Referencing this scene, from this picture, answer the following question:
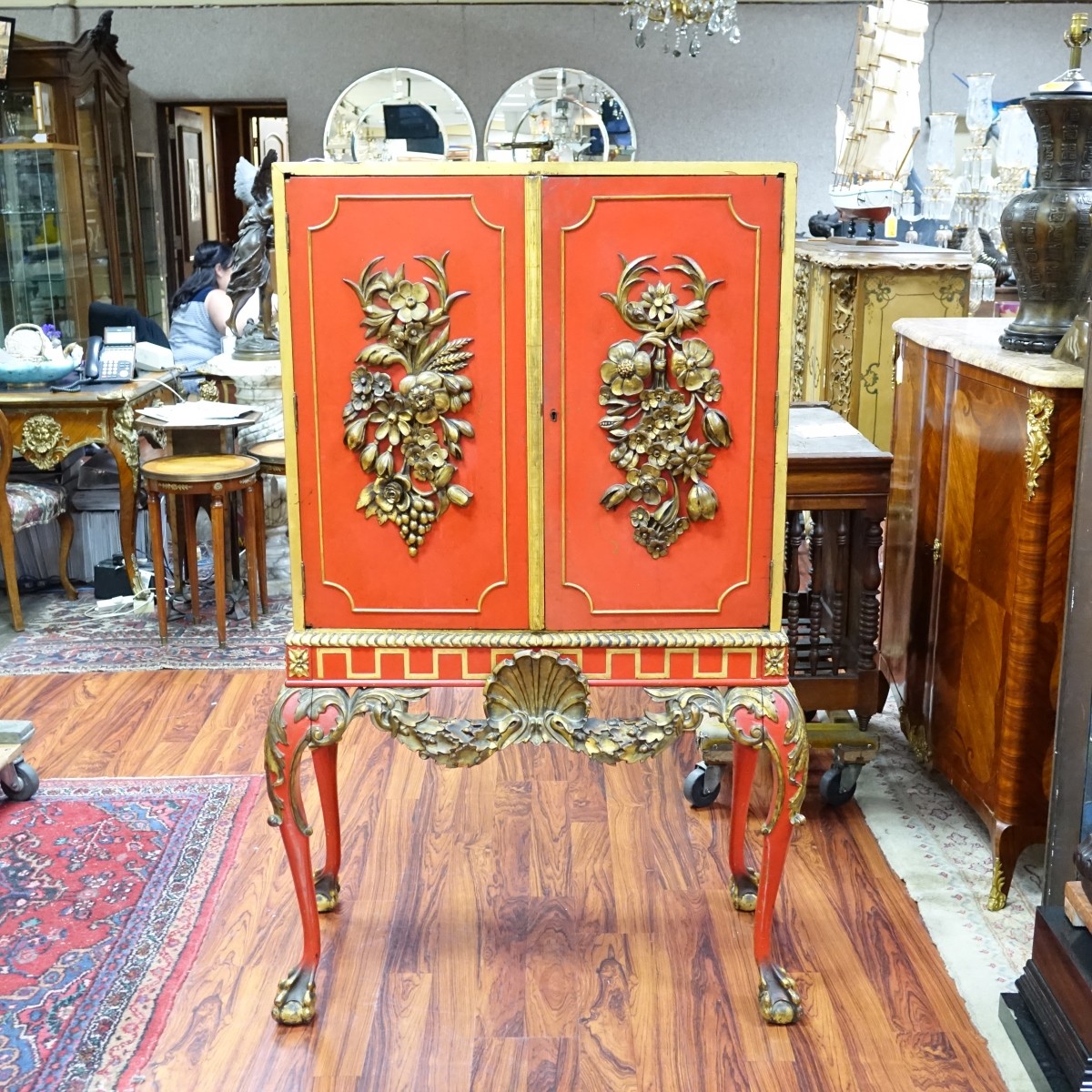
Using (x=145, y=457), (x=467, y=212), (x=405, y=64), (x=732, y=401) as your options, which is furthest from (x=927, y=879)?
(x=405, y=64)

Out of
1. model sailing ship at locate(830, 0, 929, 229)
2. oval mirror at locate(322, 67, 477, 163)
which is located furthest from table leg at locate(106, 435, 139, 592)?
oval mirror at locate(322, 67, 477, 163)

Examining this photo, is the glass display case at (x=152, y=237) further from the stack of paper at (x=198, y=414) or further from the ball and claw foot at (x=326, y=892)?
the ball and claw foot at (x=326, y=892)

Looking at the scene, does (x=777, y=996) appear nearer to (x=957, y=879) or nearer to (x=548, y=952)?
(x=548, y=952)

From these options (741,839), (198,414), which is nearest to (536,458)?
(741,839)

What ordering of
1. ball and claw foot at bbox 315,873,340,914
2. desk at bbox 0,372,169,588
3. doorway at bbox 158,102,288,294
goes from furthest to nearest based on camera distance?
doorway at bbox 158,102,288,294 < desk at bbox 0,372,169,588 < ball and claw foot at bbox 315,873,340,914

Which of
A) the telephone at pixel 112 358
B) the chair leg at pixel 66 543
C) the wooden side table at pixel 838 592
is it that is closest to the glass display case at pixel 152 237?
the telephone at pixel 112 358

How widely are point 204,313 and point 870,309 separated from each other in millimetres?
3256

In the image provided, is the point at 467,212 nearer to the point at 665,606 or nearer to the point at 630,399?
the point at 630,399

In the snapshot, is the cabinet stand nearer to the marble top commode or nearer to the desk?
the marble top commode

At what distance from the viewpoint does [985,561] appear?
2.83 meters

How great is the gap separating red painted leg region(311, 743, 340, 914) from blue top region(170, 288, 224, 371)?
410cm

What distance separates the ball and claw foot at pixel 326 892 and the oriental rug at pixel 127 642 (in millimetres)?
1612

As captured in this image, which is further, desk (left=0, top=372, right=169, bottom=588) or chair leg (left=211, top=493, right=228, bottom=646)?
desk (left=0, top=372, right=169, bottom=588)

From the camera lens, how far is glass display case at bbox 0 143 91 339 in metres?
7.04
